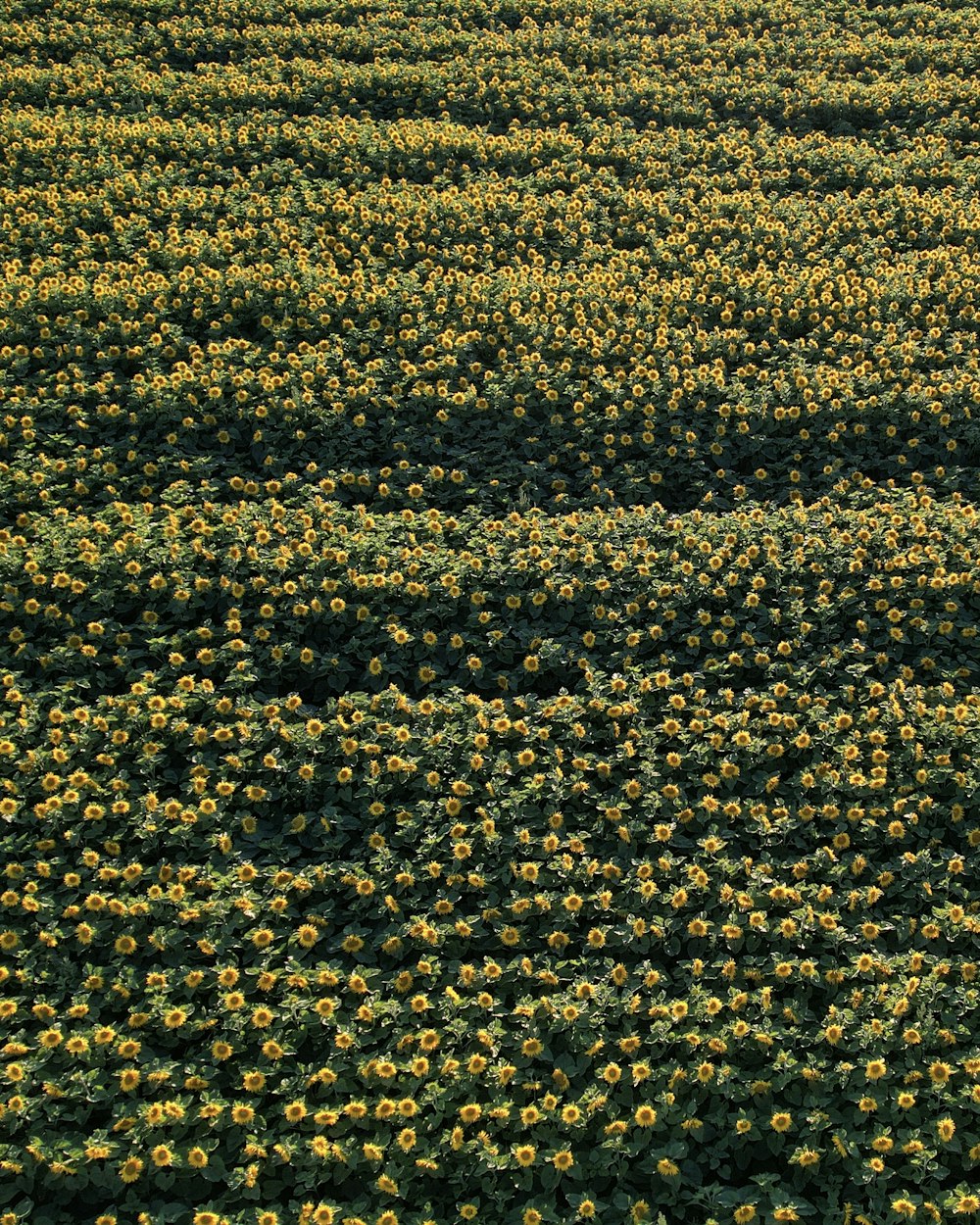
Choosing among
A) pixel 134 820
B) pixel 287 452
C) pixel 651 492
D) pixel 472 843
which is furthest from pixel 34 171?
pixel 472 843

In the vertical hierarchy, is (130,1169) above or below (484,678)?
below

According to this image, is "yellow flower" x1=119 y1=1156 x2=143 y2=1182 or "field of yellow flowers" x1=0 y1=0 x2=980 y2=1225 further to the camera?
"field of yellow flowers" x1=0 y1=0 x2=980 y2=1225

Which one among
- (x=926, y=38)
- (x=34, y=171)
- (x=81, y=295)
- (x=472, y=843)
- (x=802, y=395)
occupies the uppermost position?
(x=926, y=38)

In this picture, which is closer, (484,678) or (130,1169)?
(130,1169)

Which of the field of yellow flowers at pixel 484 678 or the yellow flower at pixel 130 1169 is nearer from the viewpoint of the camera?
the yellow flower at pixel 130 1169

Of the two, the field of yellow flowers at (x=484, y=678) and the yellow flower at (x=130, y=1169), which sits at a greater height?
the field of yellow flowers at (x=484, y=678)

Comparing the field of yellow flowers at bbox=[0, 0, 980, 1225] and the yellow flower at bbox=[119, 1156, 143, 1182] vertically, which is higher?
the field of yellow flowers at bbox=[0, 0, 980, 1225]

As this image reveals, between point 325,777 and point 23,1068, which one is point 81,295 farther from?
point 23,1068

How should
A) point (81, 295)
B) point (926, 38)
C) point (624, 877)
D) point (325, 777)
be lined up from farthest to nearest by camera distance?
point (926, 38), point (81, 295), point (325, 777), point (624, 877)
